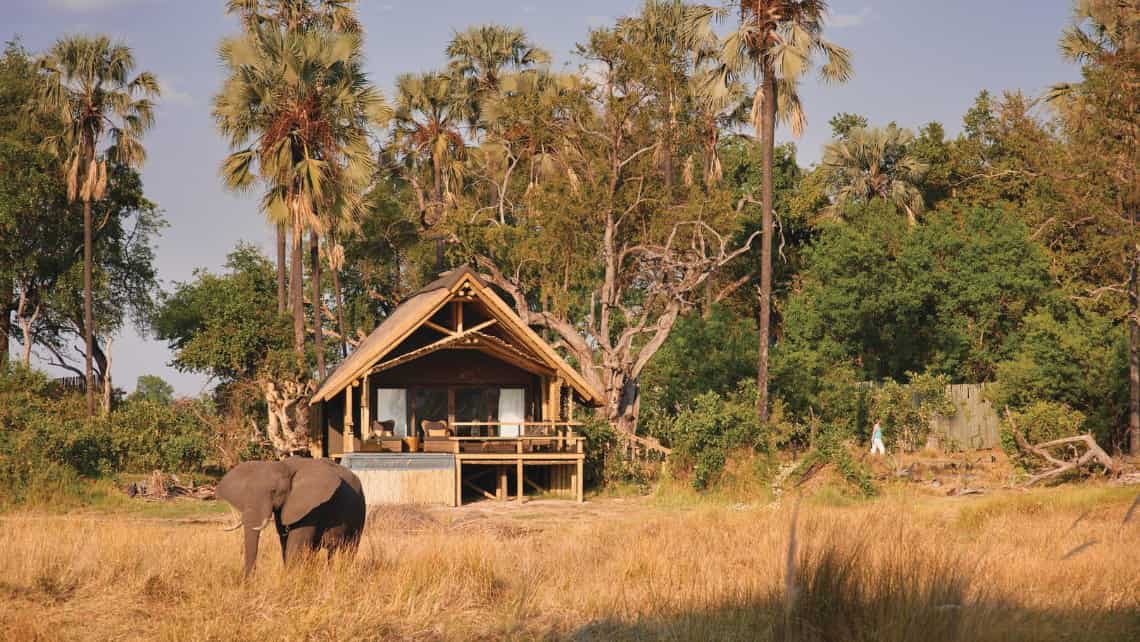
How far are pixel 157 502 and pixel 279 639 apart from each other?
54.8ft

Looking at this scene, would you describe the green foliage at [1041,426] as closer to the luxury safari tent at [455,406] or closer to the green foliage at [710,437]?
the green foliage at [710,437]

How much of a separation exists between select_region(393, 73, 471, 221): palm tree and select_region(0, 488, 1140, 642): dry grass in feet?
90.4

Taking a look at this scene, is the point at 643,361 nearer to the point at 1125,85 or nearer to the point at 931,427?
the point at 931,427

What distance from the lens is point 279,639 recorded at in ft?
33.2

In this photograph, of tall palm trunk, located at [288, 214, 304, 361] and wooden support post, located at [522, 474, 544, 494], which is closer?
wooden support post, located at [522, 474, 544, 494]

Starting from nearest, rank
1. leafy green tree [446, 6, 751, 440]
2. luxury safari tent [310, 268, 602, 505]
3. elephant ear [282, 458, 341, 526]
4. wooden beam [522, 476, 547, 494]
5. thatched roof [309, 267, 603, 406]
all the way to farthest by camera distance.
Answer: elephant ear [282, 458, 341, 526]
luxury safari tent [310, 268, 602, 505]
thatched roof [309, 267, 603, 406]
wooden beam [522, 476, 547, 494]
leafy green tree [446, 6, 751, 440]

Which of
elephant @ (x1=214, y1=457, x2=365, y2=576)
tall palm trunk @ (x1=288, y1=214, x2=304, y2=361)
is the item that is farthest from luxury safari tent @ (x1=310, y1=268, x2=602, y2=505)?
elephant @ (x1=214, y1=457, x2=365, y2=576)

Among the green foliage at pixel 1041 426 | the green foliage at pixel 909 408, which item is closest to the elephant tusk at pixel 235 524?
the green foliage at pixel 1041 426

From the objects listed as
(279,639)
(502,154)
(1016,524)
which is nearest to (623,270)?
(502,154)

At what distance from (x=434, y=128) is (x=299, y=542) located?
32102 mm

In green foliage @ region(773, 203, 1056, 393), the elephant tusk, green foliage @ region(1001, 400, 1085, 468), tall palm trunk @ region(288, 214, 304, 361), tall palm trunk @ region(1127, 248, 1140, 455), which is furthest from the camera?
green foliage @ region(773, 203, 1056, 393)

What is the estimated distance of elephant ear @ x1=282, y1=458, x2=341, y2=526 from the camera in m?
12.8

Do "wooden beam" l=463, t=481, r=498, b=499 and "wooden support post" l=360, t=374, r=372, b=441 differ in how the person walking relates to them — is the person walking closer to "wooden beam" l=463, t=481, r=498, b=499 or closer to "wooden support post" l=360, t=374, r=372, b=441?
"wooden beam" l=463, t=481, r=498, b=499

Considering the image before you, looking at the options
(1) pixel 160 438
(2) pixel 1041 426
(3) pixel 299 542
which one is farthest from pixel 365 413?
(2) pixel 1041 426
